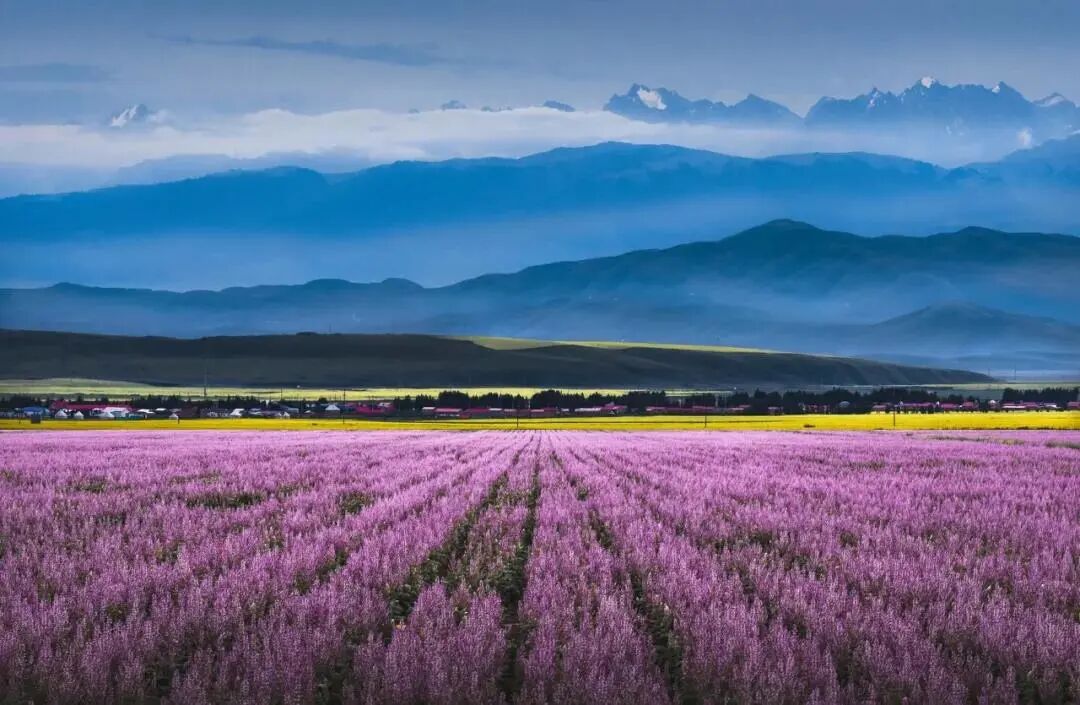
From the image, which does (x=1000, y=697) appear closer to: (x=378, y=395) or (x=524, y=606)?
(x=524, y=606)

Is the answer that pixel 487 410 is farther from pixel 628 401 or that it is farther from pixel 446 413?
pixel 628 401

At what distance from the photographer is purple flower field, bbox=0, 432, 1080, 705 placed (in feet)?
19.9

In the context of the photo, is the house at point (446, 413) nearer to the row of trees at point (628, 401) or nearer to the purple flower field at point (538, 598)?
the row of trees at point (628, 401)

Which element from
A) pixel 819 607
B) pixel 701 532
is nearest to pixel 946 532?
pixel 701 532

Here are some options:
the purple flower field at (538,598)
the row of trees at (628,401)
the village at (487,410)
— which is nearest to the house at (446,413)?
the village at (487,410)

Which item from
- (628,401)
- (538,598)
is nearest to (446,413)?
(628,401)

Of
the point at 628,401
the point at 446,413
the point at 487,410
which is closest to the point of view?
the point at 446,413

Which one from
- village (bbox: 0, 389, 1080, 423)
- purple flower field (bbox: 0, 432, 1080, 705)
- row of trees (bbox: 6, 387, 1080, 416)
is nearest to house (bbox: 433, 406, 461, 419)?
village (bbox: 0, 389, 1080, 423)

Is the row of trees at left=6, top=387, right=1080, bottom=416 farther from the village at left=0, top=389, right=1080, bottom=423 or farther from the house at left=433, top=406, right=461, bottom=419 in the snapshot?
the house at left=433, top=406, right=461, bottom=419

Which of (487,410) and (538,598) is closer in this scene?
(538,598)

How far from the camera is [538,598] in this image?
26.8ft

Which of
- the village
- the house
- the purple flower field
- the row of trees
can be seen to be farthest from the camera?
the row of trees

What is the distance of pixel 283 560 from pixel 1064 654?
6454 mm

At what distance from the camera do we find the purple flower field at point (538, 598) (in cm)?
608
